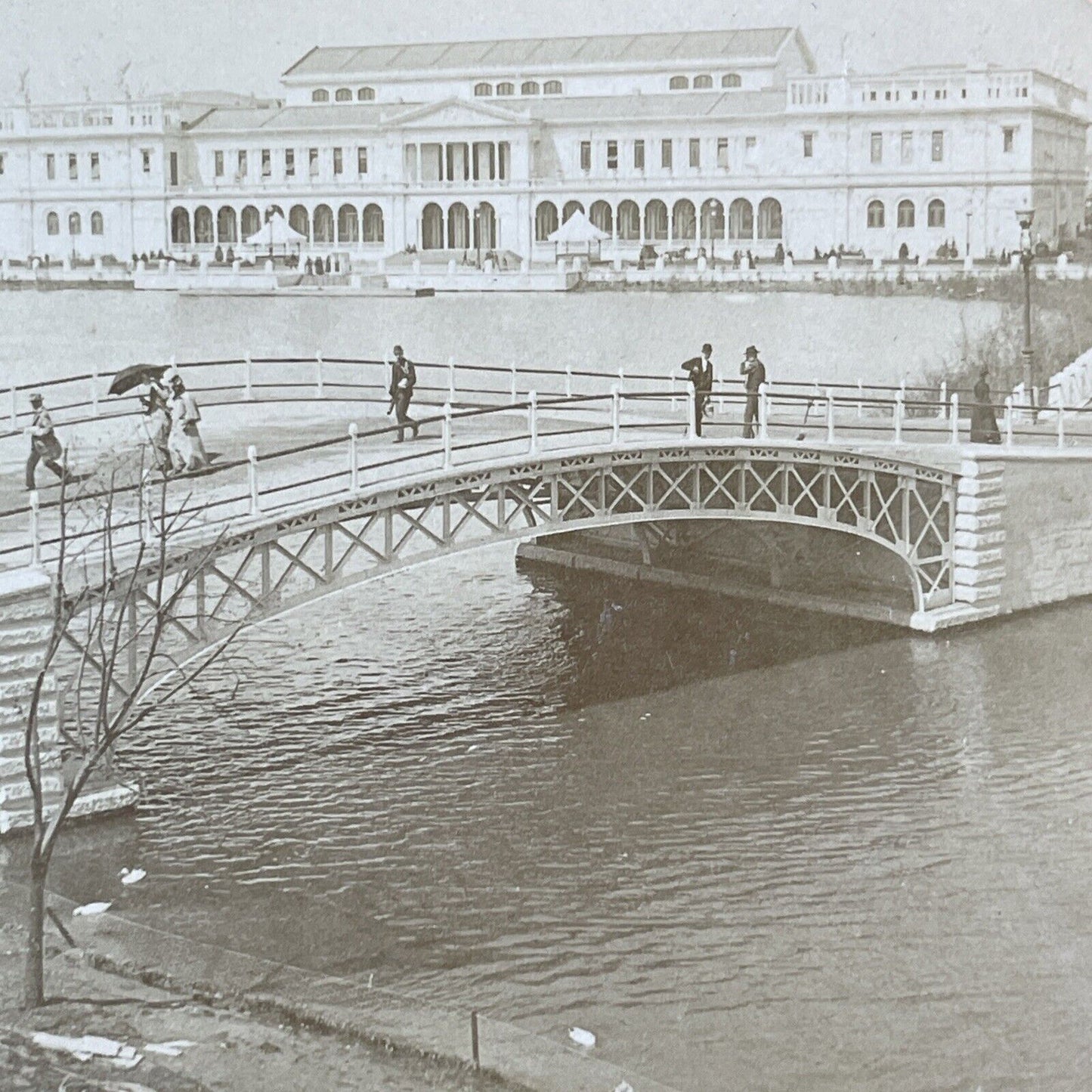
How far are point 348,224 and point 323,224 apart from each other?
119 centimetres

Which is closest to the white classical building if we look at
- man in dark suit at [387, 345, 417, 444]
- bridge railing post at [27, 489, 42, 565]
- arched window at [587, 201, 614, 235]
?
arched window at [587, 201, 614, 235]

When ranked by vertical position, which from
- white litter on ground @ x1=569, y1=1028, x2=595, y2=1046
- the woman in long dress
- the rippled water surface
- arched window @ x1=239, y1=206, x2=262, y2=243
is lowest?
white litter on ground @ x1=569, y1=1028, x2=595, y2=1046

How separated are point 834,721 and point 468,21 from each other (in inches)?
2433

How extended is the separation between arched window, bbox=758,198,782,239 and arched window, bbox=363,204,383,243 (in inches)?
700

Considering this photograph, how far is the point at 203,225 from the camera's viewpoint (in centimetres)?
8625

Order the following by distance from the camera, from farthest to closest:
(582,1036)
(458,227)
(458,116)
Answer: (458,227) → (458,116) → (582,1036)

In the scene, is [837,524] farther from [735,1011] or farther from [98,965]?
→ [98,965]

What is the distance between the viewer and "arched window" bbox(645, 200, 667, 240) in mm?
80938

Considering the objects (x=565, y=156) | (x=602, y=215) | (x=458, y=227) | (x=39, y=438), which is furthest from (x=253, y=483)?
(x=458, y=227)

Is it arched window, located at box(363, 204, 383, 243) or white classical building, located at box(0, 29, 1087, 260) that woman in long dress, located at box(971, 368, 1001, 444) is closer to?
white classical building, located at box(0, 29, 1087, 260)

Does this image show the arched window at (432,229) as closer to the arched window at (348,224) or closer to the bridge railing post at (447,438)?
the arched window at (348,224)

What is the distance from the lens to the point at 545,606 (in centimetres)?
3781

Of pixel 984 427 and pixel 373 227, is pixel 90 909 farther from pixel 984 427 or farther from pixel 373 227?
pixel 373 227

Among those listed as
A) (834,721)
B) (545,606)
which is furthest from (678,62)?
(834,721)
